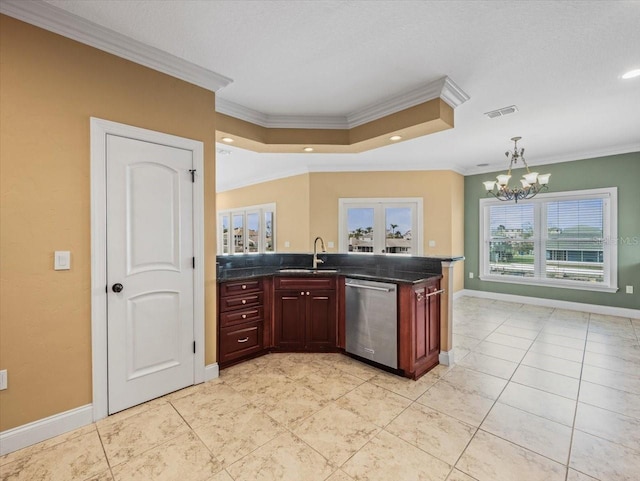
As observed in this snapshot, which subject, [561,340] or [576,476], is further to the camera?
[561,340]

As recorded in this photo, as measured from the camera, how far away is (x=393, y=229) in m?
6.03

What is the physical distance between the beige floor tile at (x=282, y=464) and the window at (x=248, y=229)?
4706 millimetres

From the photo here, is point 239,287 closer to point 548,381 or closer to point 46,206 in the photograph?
point 46,206

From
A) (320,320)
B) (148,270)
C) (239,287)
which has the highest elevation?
(148,270)

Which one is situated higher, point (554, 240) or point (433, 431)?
point (554, 240)

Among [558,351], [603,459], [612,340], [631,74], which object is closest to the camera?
[603,459]

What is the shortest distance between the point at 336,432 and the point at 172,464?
39.3 inches

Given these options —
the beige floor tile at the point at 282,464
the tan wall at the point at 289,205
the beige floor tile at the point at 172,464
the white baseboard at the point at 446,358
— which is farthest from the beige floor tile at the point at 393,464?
the tan wall at the point at 289,205

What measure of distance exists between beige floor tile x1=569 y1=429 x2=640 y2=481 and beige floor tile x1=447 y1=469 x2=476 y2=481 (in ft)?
2.10

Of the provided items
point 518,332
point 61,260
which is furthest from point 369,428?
point 518,332

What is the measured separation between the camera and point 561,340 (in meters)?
3.74

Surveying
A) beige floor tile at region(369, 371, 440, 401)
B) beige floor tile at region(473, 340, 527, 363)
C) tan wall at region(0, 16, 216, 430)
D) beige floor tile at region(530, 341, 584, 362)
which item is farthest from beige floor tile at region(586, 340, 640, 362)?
tan wall at region(0, 16, 216, 430)

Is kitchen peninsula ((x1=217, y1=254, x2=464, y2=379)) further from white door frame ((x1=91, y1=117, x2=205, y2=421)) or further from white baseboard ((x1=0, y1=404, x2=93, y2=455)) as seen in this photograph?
white baseboard ((x1=0, y1=404, x2=93, y2=455))

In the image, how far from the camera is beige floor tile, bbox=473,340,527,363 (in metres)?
3.23
